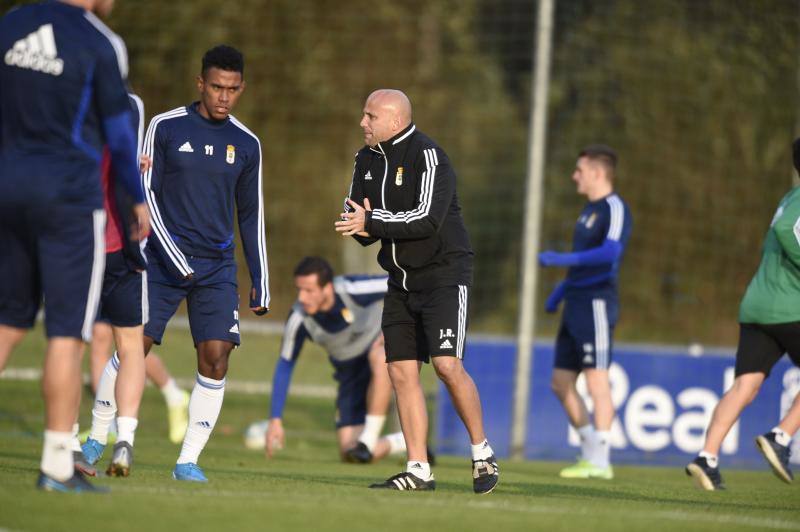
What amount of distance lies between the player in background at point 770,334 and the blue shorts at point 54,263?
4.53m

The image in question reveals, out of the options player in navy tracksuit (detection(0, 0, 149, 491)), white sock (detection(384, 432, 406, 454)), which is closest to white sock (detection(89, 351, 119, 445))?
player in navy tracksuit (detection(0, 0, 149, 491))

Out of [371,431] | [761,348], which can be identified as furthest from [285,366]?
[761,348]

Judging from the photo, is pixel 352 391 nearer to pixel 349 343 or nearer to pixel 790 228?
pixel 349 343

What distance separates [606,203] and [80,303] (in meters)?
5.96

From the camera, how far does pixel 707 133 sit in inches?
739

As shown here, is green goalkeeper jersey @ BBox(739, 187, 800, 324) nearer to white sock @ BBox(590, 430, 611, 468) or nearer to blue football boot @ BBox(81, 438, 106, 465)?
white sock @ BBox(590, 430, 611, 468)

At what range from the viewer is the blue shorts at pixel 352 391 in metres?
11.3

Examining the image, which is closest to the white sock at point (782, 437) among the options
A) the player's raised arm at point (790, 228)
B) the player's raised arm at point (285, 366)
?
the player's raised arm at point (790, 228)

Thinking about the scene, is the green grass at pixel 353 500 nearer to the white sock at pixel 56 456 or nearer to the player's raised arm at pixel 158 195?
the white sock at pixel 56 456

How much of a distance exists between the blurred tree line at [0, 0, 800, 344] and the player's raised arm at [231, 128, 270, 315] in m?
9.21

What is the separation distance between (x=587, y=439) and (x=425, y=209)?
159 inches

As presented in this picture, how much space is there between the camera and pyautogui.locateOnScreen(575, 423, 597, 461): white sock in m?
10.5

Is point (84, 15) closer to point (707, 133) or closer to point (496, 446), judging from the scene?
point (496, 446)

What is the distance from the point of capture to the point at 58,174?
18.3 feet
